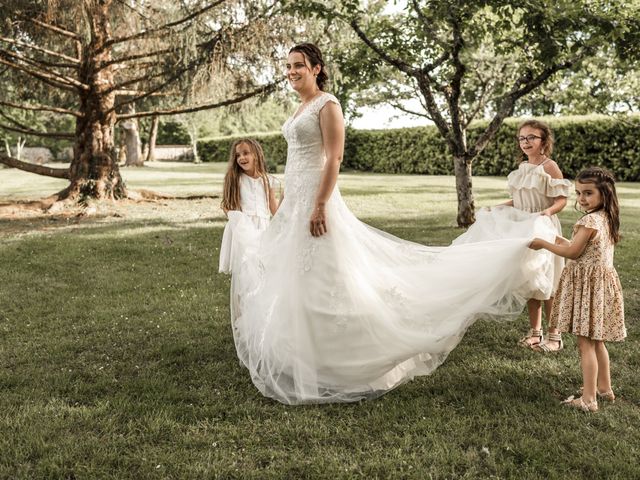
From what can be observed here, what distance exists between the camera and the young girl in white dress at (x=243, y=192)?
186 inches

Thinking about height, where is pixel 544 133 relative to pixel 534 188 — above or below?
above

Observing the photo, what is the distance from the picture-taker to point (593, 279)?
3533 mm

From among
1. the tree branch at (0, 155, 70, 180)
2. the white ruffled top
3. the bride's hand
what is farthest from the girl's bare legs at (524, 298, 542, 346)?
the tree branch at (0, 155, 70, 180)

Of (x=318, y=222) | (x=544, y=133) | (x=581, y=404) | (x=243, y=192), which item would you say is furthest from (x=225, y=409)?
(x=544, y=133)

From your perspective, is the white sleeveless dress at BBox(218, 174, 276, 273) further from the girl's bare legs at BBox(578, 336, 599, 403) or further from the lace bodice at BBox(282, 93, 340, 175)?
the girl's bare legs at BBox(578, 336, 599, 403)

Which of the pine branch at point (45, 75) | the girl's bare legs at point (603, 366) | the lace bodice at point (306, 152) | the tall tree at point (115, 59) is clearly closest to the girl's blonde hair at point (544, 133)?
the girl's bare legs at point (603, 366)

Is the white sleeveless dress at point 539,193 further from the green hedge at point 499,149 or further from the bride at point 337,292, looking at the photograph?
the green hedge at point 499,149

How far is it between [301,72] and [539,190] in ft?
7.06

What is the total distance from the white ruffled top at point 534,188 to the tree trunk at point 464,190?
5.41 metres

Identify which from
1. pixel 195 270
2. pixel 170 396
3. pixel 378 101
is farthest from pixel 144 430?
pixel 378 101

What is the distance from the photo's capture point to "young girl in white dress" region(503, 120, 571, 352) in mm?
4406

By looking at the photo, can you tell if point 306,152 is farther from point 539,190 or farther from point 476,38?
point 476,38

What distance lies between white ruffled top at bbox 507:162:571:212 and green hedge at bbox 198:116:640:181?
11.5 m

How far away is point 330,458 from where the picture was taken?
9.79 feet
